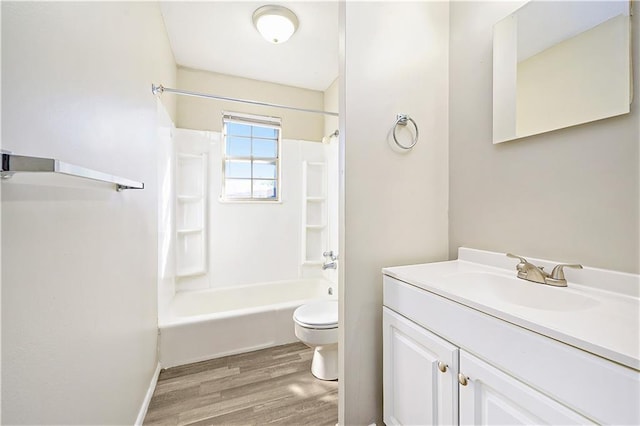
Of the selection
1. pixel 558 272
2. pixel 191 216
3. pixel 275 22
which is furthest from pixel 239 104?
pixel 558 272

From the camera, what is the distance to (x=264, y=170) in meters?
3.03

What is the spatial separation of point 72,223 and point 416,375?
135 centimetres

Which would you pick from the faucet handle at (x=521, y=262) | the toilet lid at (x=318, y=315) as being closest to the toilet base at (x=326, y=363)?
the toilet lid at (x=318, y=315)

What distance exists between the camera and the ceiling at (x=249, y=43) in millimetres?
1894

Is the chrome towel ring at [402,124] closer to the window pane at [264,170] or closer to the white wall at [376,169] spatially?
the white wall at [376,169]

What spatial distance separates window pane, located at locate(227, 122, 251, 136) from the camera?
290 centimetres

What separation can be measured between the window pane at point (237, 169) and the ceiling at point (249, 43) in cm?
96

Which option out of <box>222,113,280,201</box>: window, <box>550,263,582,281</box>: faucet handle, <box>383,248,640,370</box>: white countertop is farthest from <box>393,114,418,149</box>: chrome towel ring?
<box>222,113,280,201</box>: window

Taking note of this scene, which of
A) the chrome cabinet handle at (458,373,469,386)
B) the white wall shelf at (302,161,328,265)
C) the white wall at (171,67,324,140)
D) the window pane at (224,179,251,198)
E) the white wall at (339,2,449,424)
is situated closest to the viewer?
the chrome cabinet handle at (458,373,469,386)

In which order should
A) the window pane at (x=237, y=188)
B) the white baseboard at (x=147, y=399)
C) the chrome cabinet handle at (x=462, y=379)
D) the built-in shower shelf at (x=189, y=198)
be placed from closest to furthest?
the chrome cabinet handle at (x=462, y=379), the white baseboard at (x=147, y=399), the built-in shower shelf at (x=189, y=198), the window pane at (x=237, y=188)

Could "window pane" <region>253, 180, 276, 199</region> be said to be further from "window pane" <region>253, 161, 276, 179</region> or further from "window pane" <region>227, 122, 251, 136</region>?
"window pane" <region>227, 122, 251, 136</region>

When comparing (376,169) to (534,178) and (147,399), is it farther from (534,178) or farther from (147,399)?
(147,399)

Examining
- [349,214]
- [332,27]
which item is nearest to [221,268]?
[349,214]

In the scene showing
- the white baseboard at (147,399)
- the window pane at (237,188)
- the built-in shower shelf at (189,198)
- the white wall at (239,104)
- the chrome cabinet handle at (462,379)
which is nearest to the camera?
the chrome cabinet handle at (462,379)
